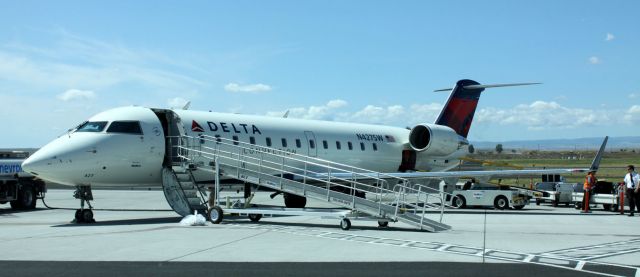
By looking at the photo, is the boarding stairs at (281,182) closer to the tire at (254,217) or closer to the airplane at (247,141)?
the airplane at (247,141)

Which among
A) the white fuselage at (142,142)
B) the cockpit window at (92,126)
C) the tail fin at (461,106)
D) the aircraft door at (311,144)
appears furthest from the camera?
the tail fin at (461,106)

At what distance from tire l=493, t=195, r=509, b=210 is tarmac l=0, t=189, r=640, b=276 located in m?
7.59

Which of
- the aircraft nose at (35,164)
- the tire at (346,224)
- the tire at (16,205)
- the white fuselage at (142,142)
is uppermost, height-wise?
the white fuselage at (142,142)

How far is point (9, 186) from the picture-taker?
26.0m

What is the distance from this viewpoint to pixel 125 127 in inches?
808

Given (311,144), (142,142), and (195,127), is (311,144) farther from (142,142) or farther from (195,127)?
(142,142)

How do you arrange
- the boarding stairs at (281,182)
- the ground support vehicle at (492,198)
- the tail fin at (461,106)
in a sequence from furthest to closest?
the tail fin at (461,106)
the ground support vehicle at (492,198)
the boarding stairs at (281,182)

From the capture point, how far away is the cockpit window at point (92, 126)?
797 inches

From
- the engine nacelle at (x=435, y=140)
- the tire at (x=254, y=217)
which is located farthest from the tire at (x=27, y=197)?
the engine nacelle at (x=435, y=140)

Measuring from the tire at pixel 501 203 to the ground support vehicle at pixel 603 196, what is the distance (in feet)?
10.1

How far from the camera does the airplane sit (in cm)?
1972

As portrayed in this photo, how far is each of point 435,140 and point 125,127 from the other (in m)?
14.3

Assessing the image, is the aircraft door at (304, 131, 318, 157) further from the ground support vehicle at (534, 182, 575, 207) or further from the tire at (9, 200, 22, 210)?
the tire at (9, 200, 22, 210)

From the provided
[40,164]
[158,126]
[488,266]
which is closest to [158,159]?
[158,126]
